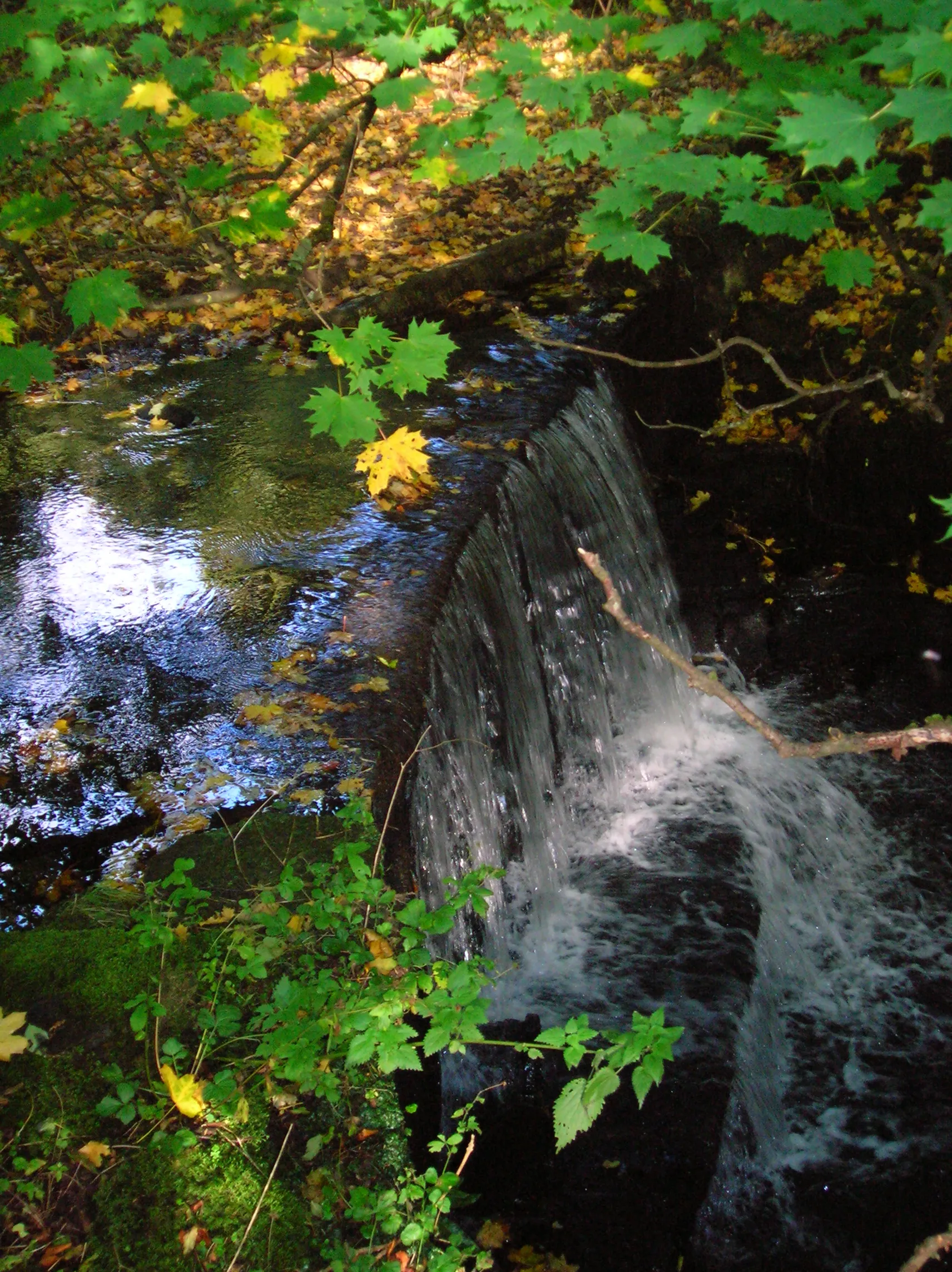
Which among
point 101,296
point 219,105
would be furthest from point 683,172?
point 101,296

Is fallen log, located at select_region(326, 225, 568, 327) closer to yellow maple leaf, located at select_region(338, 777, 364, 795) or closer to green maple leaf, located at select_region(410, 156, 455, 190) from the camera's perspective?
green maple leaf, located at select_region(410, 156, 455, 190)

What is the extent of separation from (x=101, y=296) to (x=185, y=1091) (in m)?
3.14

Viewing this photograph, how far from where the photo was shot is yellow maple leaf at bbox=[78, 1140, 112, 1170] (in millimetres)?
2002

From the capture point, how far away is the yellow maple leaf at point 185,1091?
6.94ft

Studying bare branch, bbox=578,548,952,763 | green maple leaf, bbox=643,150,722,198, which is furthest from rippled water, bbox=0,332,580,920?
green maple leaf, bbox=643,150,722,198

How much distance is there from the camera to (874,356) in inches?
294

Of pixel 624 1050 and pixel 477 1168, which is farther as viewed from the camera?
pixel 477 1168

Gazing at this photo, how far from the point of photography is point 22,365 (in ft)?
11.6

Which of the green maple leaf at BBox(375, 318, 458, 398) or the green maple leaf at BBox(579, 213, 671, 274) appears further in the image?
the green maple leaf at BBox(579, 213, 671, 274)

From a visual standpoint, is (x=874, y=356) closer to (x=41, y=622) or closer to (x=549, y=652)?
(x=549, y=652)

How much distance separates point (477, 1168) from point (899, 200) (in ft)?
26.9

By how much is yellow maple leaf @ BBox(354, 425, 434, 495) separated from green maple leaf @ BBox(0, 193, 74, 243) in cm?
181

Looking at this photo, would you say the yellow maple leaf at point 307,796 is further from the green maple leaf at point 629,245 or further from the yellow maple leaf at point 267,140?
the yellow maple leaf at point 267,140

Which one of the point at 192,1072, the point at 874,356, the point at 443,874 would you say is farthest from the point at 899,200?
the point at 192,1072
